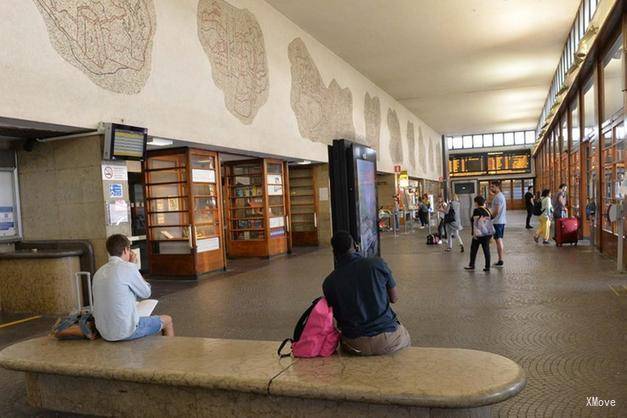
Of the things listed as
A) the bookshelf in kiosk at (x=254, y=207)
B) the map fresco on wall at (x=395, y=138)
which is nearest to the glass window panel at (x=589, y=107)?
the bookshelf in kiosk at (x=254, y=207)

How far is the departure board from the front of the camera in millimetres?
37469

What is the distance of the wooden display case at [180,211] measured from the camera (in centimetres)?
938

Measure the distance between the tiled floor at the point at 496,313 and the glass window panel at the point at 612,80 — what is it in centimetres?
295

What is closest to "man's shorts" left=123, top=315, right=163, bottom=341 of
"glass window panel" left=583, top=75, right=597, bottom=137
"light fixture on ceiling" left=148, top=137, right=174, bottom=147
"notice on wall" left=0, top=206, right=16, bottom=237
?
"light fixture on ceiling" left=148, top=137, right=174, bottom=147

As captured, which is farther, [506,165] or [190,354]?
[506,165]

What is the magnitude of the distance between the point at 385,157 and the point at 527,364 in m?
17.2

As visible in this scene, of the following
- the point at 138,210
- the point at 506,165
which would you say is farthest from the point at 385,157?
the point at 506,165

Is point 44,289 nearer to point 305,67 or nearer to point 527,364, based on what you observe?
point 527,364

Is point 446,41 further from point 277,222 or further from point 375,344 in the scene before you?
point 375,344

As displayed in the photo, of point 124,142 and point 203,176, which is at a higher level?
point 124,142

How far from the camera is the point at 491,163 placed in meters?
38.0

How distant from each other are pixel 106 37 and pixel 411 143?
21.3 meters

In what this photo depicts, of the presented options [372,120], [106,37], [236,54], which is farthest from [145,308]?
[372,120]

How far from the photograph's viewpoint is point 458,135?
3959 centimetres
